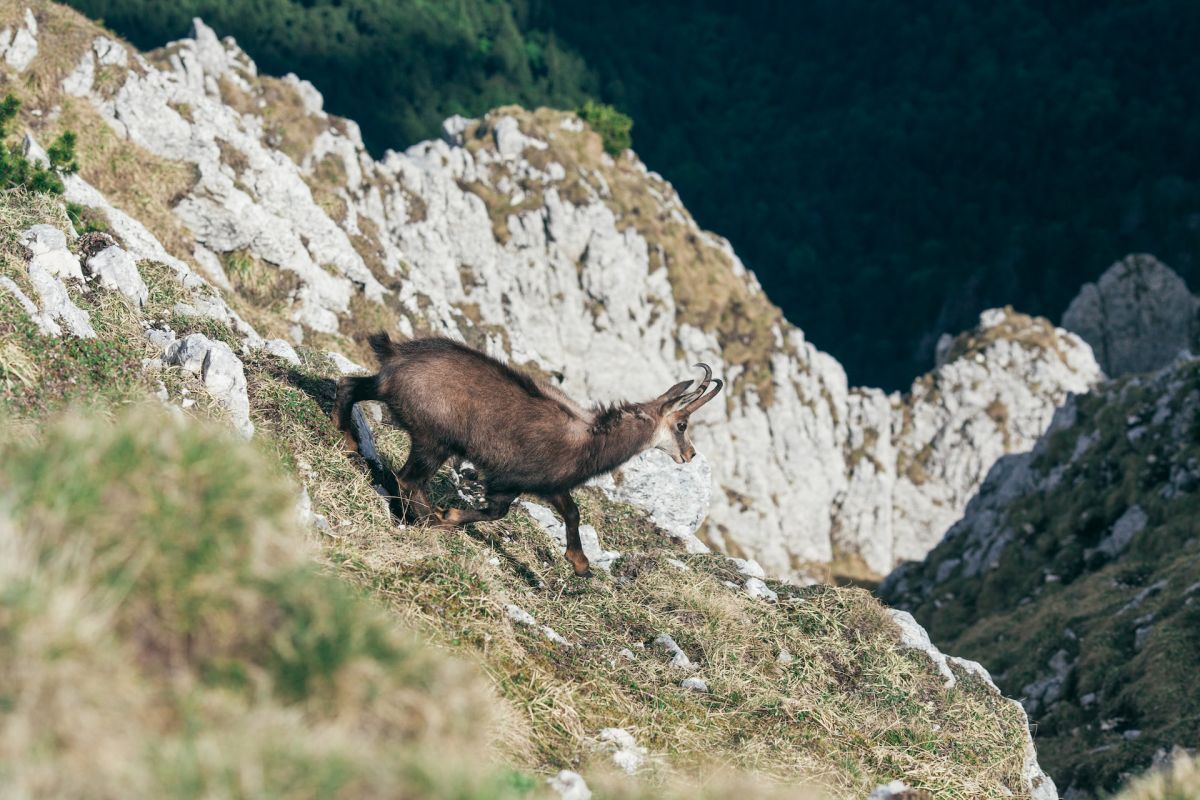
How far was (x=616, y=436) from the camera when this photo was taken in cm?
1282

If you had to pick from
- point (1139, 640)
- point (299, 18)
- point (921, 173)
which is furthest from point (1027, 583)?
point (299, 18)

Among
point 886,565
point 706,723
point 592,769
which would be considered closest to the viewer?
point 592,769

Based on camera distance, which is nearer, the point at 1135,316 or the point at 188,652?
the point at 188,652

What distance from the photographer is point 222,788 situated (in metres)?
4.03

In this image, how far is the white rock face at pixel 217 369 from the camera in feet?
36.0

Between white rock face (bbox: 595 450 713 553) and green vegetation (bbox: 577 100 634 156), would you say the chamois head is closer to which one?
white rock face (bbox: 595 450 713 553)

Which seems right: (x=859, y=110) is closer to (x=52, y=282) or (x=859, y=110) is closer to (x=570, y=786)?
(x=52, y=282)

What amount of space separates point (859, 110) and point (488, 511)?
151 metres

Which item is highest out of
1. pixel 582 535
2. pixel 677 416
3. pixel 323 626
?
pixel 677 416

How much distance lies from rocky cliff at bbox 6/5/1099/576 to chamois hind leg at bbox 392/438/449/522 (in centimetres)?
1725

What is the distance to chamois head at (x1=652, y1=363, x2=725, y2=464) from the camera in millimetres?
13578

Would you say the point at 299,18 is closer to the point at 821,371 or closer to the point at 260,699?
the point at 821,371

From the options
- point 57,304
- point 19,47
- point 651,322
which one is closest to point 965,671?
point 57,304

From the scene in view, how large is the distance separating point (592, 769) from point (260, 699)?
386cm
